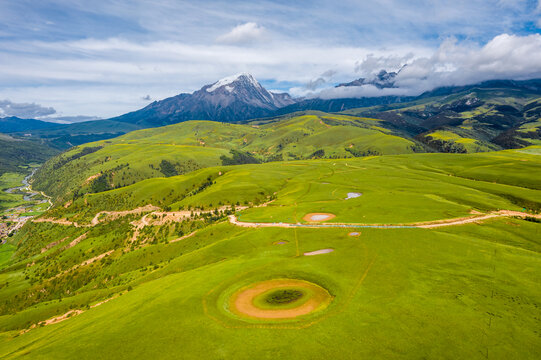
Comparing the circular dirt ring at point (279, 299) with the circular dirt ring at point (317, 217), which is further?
the circular dirt ring at point (317, 217)

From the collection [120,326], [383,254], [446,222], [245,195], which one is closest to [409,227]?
[446,222]

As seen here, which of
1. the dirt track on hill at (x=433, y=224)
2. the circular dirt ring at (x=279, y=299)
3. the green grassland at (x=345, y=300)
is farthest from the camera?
the dirt track on hill at (x=433, y=224)

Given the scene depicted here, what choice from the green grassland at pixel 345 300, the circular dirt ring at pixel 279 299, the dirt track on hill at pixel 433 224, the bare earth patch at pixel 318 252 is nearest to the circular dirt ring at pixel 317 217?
the green grassland at pixel 345 300

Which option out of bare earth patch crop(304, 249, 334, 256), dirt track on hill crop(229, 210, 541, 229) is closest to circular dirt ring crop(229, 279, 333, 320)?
bare earth patch crop(304, 249, 334, 256)

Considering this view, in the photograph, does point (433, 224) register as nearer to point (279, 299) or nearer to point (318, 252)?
point (318, 252)

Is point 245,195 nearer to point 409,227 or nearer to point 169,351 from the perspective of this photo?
point 409,227

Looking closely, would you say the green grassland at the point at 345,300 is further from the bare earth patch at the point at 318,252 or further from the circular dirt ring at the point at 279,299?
the bare earth patch at the point at 318,252

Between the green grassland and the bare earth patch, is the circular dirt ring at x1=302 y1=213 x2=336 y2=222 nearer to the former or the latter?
the green grassland

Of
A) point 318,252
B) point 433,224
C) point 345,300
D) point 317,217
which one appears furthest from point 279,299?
point 433,224
